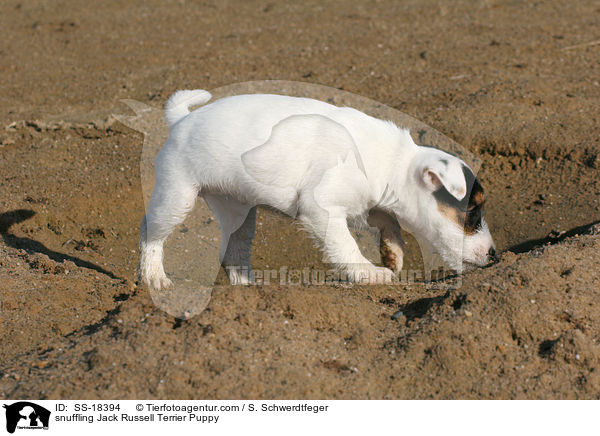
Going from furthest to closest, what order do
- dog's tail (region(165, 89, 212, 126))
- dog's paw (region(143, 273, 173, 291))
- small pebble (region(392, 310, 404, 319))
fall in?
dog's tail (region(165, 89, 212, 126))
dog's paw (region(143, 273, 173, 291))
small pebble (region(392, 310, 404, 319))

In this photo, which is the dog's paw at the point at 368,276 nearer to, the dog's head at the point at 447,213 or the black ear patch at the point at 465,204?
the dog's head at the point at 447,213

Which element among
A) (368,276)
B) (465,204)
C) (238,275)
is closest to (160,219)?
(238,275)

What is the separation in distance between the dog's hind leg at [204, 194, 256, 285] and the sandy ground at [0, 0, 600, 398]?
20.3 inches

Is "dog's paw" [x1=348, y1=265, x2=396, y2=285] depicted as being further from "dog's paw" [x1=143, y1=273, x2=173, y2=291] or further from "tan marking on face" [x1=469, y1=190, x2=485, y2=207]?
"dog's paw" [x1=143, y1=273, x2=173, y2=291]

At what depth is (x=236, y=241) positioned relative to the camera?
575cm

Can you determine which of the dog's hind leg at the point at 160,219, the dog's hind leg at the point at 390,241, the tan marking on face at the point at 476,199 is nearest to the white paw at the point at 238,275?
the dog's hind leg at the point at 160,219

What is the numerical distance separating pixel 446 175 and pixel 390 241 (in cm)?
97

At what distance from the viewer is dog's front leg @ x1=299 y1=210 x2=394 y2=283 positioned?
4684 mm

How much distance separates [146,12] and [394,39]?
5.49 meters

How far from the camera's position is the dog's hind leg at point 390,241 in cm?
544

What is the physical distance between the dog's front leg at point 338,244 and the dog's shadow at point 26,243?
1994 mm

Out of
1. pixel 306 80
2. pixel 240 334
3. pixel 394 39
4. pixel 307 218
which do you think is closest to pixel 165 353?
pixel 240 334
